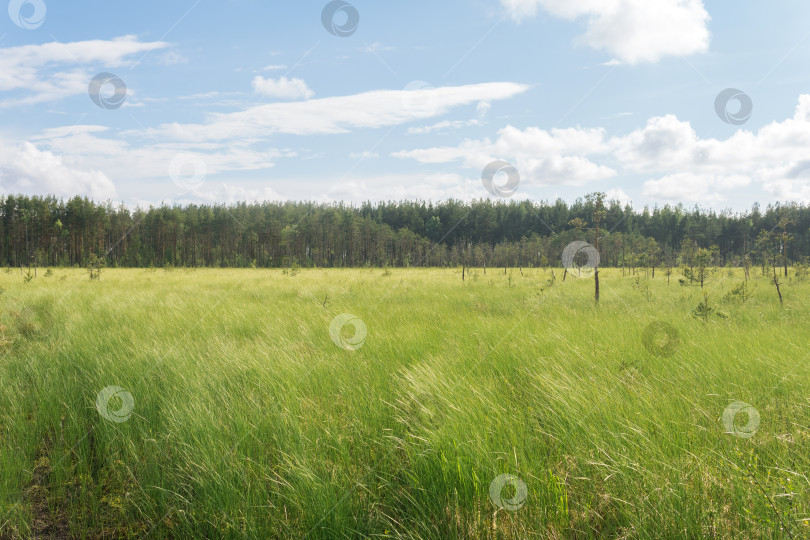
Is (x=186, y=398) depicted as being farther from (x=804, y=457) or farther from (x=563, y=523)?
(x=804, y=457)

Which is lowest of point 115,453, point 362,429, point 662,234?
point 115,453

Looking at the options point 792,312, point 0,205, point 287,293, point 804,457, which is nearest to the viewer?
point 804,457

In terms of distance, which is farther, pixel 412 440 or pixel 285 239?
pixel 285 239

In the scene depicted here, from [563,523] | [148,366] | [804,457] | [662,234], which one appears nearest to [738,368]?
[804,457]

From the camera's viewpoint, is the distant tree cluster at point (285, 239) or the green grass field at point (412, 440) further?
the distant tree cluster at point (285, 239)

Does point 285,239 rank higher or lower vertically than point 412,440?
higher

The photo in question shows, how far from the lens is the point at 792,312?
9891 mm

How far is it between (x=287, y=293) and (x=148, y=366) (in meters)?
10.5

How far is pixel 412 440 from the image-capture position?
3.04 metres

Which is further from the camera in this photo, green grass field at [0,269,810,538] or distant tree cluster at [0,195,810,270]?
distant tree cluster at [0,195,810,270]

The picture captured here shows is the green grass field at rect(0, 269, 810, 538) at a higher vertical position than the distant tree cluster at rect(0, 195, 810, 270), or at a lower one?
lower

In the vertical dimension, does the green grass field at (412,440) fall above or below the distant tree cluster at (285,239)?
below

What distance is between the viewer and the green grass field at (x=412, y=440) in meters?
2.30

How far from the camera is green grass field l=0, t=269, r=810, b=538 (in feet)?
7.54
